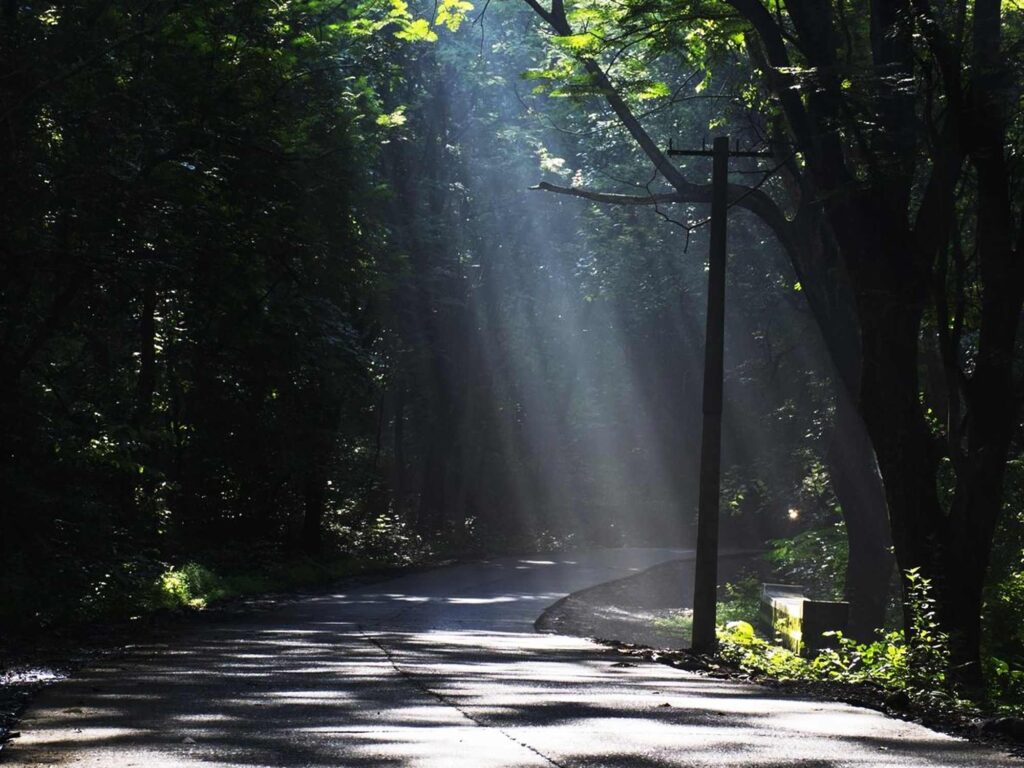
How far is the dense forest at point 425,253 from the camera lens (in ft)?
49.3

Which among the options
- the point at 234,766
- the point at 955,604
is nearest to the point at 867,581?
the point at 955,604

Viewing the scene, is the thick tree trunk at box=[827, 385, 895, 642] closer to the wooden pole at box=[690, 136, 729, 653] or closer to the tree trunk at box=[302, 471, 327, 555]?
the wooden pole at box=[690, 136, 729, 653]

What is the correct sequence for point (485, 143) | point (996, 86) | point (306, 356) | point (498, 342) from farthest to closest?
point (498, 342) → point (485, 143) → point (306, 356) → point (996, 86)

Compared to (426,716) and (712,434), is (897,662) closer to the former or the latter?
(712,434)

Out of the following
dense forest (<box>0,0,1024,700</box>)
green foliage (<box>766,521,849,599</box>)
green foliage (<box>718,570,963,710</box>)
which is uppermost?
dense forest (<box>0,0,1024,700</box>)

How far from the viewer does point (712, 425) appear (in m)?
19.0

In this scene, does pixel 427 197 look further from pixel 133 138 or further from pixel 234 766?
pixel 234 766

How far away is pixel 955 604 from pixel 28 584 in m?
11.2

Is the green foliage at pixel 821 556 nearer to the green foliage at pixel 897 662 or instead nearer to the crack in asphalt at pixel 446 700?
the green foliage at pixel 897 662

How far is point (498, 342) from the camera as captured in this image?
157 feet

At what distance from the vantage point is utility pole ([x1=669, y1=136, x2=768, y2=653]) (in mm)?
18312

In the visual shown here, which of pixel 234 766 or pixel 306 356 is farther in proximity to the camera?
pixel 306 356

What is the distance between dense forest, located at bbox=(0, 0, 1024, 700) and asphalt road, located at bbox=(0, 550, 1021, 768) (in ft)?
12.8

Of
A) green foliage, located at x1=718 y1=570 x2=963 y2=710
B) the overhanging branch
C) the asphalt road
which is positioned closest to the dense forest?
the overhanging branch
